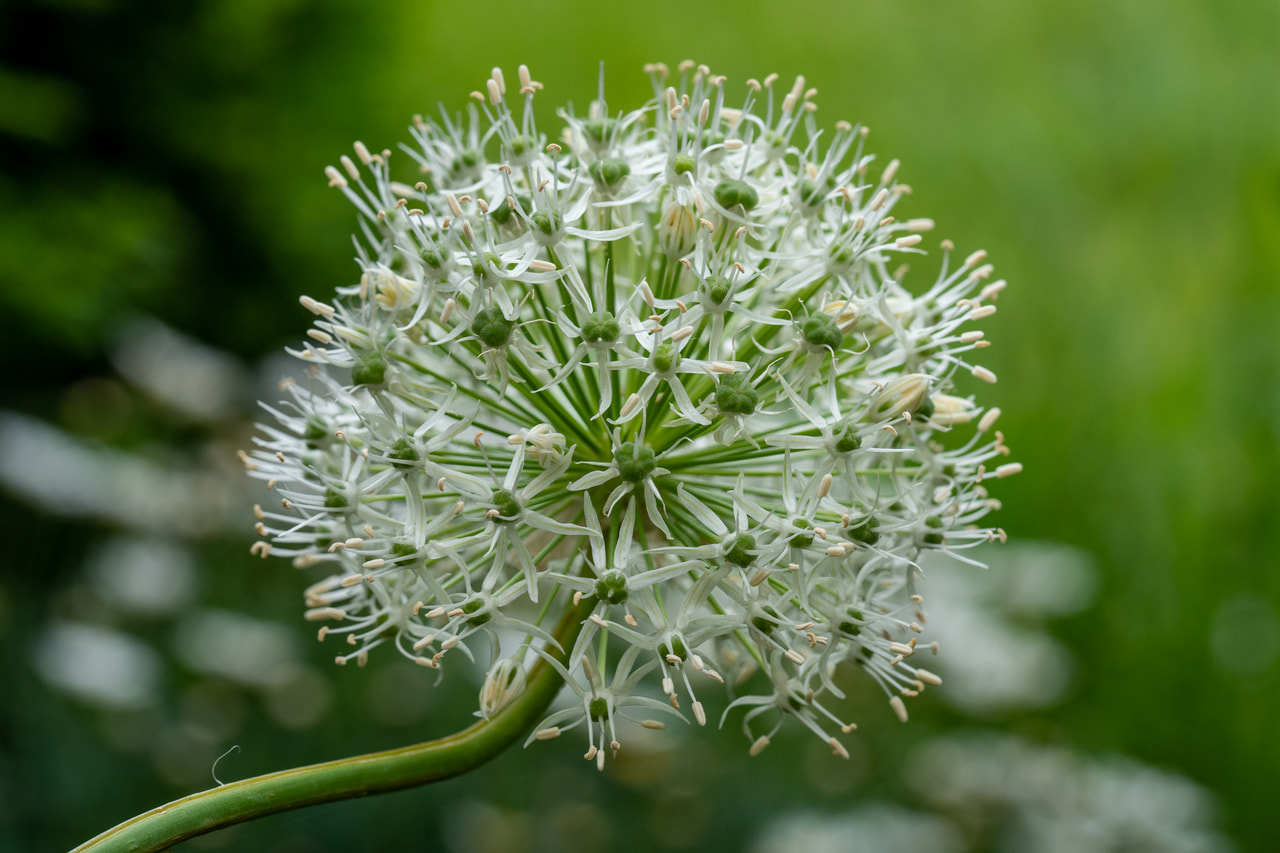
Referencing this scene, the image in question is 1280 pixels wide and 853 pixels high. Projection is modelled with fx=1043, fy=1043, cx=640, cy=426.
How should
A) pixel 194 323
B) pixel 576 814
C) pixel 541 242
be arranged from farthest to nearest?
pixel 194 323 → pixel 576 814 → pixel 541 242

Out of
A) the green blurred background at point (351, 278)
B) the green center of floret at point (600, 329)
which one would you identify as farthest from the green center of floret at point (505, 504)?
the green blurred background at point (351, 278)

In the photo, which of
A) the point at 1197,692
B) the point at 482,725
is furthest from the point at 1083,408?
the point at 482,725

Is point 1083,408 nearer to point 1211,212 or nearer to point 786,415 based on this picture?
point 1211,212

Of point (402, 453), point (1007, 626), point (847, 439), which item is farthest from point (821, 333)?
point (1007, 626)

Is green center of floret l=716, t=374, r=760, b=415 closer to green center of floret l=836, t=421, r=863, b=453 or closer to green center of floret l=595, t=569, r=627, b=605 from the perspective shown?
green center of floret l=836, t=421, r=863, b=453

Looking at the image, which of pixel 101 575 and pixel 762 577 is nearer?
pixel 762 577

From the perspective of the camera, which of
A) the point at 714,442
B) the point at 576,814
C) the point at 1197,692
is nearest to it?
the point at 714,442

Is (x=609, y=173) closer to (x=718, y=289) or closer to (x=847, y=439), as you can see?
(x=718, y=289)
